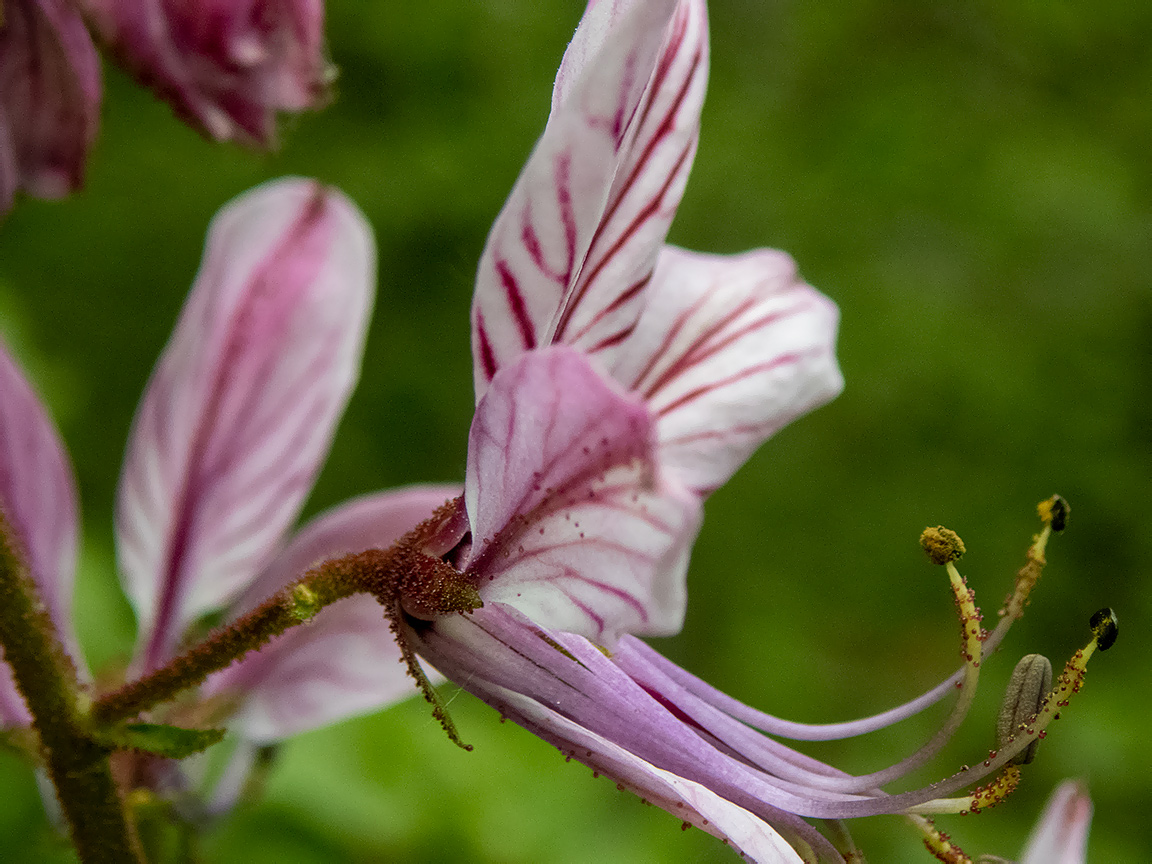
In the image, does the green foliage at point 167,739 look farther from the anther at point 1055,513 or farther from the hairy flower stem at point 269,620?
the anther at point 1055,513

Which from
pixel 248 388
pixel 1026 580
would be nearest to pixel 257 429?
pixel 248 388

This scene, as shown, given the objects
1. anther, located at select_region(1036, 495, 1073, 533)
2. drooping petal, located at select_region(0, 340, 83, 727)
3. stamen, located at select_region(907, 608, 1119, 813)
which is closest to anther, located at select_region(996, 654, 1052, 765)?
stamen, located at select_region(907, 608, 1119, 813)

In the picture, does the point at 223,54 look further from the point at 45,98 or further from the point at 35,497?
the point at 35,497

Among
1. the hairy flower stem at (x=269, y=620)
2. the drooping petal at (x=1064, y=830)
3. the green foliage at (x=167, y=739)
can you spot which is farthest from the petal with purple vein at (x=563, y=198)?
the drooping petal at (x=1064, y=830)

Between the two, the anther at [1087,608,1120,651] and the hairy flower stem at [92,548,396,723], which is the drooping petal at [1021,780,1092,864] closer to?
the anther at [1087,608,1120,651]

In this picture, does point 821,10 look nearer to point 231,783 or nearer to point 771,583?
point 771,583

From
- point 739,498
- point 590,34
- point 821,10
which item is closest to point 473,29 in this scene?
point 821,10
